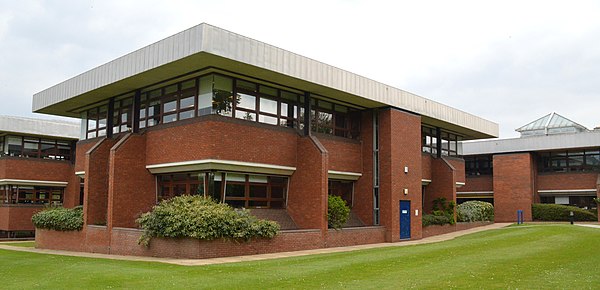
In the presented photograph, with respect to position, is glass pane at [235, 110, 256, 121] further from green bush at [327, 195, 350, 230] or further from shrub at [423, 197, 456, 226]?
shrub at [423, 197, 456, 226]

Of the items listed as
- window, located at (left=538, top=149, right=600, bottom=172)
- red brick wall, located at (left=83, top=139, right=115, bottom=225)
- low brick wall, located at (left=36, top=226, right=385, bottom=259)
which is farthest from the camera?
window, located at (left=538, top=149, right=600, bottom=172)

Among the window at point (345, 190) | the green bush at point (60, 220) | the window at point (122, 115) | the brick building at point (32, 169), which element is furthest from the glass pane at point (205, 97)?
the brick building at point (32, 169)

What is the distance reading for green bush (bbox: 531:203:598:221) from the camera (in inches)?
1512

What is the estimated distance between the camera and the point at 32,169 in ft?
115

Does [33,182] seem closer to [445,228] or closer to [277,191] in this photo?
[277,191]

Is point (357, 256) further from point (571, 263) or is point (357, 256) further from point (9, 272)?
point (9, 272)

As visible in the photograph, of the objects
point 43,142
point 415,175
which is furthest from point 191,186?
point 43,142

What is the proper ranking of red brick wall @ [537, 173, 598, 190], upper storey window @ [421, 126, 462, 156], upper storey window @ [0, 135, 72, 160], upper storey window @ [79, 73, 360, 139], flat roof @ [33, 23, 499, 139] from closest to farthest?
flat roof @ [33, 23, 499, 139] → upper storey window @ [79, 73, 360, 139] → upper storey window @ [421, 126, 462, 156] → upper storey window @ [0, 135, 72, 160] → red brick wall @ [537, 173, 598, 190]

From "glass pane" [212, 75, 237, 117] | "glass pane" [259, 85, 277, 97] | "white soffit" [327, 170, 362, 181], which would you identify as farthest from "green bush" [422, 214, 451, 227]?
"glass pane" [212, 75, 237, 117]

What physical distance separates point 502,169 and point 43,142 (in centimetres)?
3134

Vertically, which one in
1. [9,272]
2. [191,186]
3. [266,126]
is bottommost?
[9,272]

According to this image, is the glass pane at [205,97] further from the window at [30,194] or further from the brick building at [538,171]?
the brick building at [538,171]

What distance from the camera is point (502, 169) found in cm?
4178

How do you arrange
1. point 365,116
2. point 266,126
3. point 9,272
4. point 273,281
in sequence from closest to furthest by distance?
A: 1. point 273,281
2. point 9,272
3. point 266,126
4. point 365,116
